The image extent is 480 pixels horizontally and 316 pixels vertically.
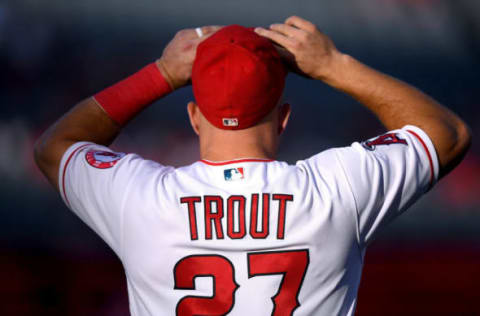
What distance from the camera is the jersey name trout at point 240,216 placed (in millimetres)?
1185

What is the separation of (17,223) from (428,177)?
7.14ft

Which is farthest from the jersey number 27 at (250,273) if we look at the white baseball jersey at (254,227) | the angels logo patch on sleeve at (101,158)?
the angels logo patch on sleeve at (101,158)

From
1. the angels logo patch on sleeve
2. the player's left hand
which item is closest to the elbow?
the player's left hand

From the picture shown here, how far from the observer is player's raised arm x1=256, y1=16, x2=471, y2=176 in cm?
141

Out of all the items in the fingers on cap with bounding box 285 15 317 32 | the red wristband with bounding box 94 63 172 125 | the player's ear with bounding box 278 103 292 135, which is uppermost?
the fingers on cap with bounding box 285 15 317 32

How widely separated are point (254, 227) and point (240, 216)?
0.04m

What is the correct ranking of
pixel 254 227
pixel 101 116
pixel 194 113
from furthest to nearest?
pixel 101 116 < pixel 194 113 < pixel 254 227

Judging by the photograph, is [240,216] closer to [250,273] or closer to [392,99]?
[250,273]

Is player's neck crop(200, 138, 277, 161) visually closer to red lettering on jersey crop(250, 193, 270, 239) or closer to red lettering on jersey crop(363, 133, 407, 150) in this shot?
red lettering on jersey crop(250, 193, 270, 239)

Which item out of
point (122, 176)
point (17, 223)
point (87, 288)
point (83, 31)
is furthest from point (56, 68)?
point (122, 176)

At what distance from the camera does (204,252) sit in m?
1.19

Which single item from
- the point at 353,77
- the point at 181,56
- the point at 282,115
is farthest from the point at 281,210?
the point at 181,56

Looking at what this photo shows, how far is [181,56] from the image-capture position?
59.1 inches

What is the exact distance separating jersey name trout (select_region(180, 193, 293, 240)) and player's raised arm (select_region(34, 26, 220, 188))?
18.5 inches
